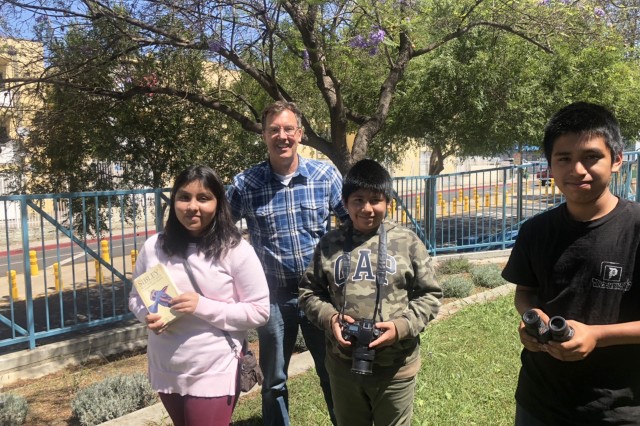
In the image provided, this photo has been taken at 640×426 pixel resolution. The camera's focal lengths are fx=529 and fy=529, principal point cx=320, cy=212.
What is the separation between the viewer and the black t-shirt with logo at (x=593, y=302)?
1530 millimetres

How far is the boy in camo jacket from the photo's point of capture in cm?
214

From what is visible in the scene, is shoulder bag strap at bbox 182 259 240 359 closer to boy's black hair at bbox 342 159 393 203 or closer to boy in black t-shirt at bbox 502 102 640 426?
boy's black hair at bbox 342 159 393 203

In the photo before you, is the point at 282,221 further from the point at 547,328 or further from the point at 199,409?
the point at 547,328

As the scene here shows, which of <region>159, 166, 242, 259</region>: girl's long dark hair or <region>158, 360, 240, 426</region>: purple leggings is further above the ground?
<region>159, 166, 242, 259</region>: girl's long dark hair

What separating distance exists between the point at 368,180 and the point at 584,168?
2.89 feet

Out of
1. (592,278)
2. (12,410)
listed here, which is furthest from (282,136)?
(12,410)

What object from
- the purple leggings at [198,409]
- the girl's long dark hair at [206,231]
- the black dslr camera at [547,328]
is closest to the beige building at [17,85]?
the girl's long dark hair at [206,231]

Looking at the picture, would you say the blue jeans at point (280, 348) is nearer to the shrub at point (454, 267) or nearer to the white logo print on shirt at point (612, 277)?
the white logo print on shirt at point (612, 277)

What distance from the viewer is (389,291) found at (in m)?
2.16

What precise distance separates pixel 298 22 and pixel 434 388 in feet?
11.8

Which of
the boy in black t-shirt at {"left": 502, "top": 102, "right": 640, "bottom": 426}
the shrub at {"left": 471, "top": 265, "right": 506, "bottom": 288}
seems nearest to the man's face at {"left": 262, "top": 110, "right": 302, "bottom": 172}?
the boy in black t-shirt at {"left": 502, "top": 102, "right": 640, "bottom": 426}

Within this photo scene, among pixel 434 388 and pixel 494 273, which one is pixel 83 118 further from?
pixel 494 273

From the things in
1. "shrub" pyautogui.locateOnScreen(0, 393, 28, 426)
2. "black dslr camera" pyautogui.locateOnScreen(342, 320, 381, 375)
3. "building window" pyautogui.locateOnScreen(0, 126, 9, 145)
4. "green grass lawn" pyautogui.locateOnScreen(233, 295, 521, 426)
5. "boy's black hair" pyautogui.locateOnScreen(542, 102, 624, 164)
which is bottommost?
"shrub" pyautogui.locateOnScreen(0, 393, 28, 426)

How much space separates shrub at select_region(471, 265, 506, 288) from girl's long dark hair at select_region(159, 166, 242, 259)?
229 inches
